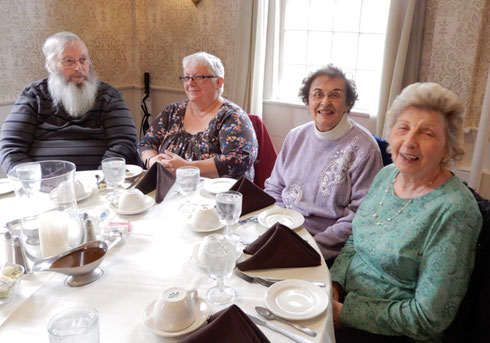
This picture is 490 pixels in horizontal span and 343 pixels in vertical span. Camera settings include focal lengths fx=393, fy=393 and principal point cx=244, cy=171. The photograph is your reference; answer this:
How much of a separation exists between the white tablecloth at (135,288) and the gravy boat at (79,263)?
0.02m

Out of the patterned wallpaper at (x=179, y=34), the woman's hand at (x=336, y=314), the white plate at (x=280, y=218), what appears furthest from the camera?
the patterned wallpaper at (x=179, y=34)

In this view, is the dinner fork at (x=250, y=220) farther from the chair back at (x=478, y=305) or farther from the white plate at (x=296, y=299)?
the chair back at (x=478, y=305)

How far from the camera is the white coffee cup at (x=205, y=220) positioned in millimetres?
1346

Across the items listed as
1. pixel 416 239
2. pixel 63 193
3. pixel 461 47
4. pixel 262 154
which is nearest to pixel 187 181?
pixel 63 193

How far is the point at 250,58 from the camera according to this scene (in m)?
3.51

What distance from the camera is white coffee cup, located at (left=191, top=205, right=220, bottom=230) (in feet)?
4.42

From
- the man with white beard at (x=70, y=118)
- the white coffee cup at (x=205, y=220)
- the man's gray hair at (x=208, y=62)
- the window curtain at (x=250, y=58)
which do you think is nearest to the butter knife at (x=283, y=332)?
the white coffee cup at (x=205, y=220)

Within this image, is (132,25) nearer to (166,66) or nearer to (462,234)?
(166,66)

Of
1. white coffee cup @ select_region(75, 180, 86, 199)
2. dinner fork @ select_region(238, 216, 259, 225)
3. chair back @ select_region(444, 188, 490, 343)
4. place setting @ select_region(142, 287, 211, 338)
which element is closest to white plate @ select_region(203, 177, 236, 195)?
dinner fork @ select_region(238, 216, 259, 225)

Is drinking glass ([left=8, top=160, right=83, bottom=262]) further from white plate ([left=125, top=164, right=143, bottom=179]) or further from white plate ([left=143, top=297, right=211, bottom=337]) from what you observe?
white plate ([left=125, top=164, right=143, bottom=179])

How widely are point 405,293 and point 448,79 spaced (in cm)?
209

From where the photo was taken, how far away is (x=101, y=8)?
12.7 feet

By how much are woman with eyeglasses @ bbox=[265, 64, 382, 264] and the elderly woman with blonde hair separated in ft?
0.92

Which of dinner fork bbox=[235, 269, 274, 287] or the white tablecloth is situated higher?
dinner fork bbox=[235, 269, 274, 287]
